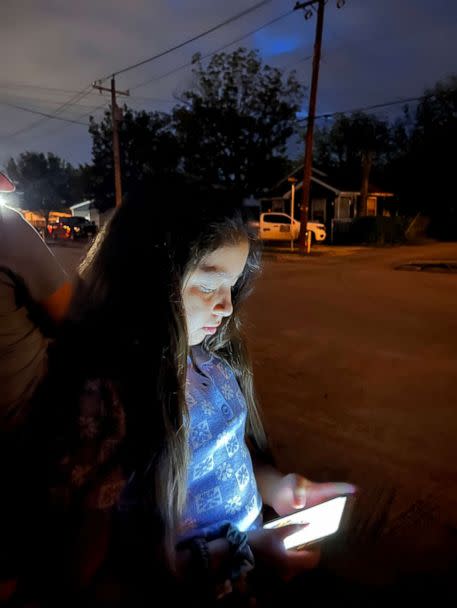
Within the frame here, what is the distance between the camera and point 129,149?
39094 millimetres

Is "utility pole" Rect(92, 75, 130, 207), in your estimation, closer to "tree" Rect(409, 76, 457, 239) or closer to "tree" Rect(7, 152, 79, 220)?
"tree" Rect(409, 76, 457, 239)

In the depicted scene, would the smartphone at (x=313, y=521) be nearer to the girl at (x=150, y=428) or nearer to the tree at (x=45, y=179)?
the girl at (x=150, y=428)

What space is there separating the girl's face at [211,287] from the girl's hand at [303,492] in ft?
1.86

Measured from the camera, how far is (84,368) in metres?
0.90

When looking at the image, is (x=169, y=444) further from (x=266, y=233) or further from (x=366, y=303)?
(x=266, y=233)

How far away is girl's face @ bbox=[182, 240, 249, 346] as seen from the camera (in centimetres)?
108

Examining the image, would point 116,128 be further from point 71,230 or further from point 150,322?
point 150,322

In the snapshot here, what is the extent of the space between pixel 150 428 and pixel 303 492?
23.5 inches

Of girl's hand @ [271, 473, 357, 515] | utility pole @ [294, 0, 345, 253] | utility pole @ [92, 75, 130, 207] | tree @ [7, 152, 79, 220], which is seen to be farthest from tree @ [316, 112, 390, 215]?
tree @ [7, 152, 79, 220]

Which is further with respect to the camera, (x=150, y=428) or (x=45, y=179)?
(x=45, y=179)

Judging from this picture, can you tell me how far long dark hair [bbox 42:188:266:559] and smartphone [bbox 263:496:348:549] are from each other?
0.95 feet

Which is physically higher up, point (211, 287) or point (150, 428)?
point (211, 287)

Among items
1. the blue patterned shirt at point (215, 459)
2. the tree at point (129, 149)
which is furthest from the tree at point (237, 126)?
the blue patterned shirt at point (215, 459)

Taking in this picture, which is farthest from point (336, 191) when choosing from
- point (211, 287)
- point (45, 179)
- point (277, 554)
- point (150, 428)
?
point (45, 179)
